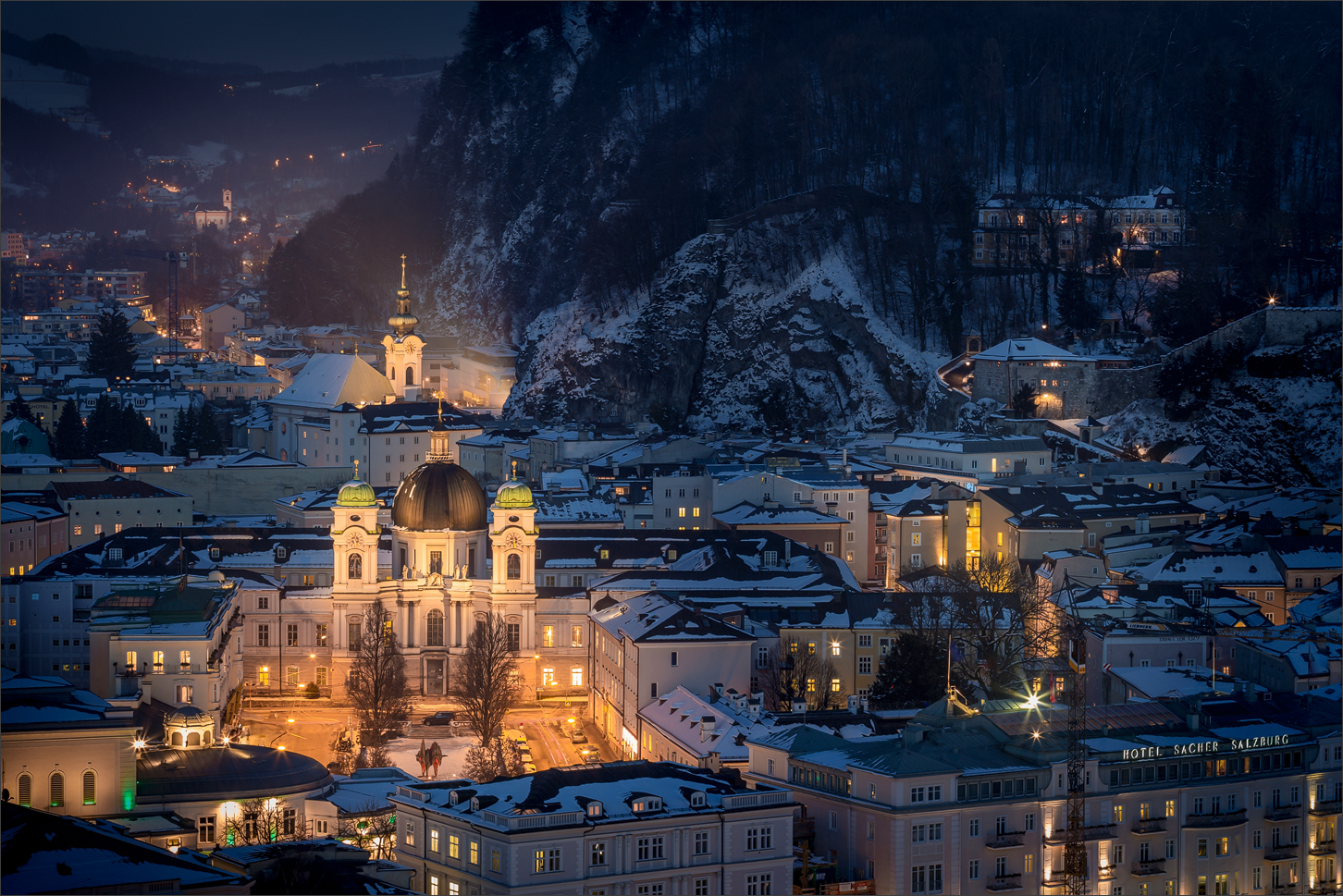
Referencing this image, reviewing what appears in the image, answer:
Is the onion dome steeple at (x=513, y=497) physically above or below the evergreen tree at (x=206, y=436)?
below

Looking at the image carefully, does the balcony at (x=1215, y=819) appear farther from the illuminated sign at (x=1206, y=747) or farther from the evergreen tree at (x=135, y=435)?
the evergreen tree at (x=135, y=435)

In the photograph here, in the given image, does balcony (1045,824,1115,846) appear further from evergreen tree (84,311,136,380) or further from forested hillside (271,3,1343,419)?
evergreen tree (84,311,136,380)

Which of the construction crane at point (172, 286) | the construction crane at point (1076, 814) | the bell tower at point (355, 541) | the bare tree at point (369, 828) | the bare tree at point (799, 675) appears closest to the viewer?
the bare tree at point (369, 828)

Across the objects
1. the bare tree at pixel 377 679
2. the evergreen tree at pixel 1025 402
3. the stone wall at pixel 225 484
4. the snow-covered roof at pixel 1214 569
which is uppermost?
the evergreen tree at pixel 1025 402

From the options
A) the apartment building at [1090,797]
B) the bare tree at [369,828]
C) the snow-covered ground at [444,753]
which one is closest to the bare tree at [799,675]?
the snow-covered ground at [444,753]

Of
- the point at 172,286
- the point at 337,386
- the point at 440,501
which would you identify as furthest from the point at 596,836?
the point at 172,286

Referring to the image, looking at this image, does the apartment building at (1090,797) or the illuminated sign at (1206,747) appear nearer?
the apartment building at (1090,797)

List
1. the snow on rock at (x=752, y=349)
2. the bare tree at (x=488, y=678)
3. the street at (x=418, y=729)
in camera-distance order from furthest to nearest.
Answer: the snow on rock at (x=752, y=349) < the bare tree at (x=488, y=678) < the street at (x=418, y=729)
